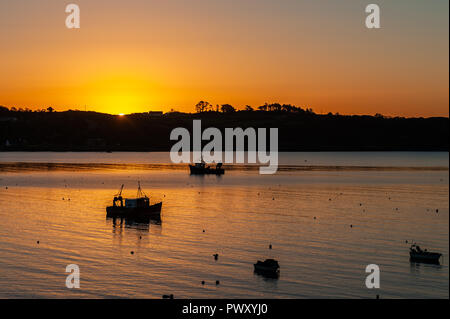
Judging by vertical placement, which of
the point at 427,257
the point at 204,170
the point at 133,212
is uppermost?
the point at 204,170

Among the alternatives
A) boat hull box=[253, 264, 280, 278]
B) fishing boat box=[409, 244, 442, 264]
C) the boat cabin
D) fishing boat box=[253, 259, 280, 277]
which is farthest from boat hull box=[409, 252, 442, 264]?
the boat cabin

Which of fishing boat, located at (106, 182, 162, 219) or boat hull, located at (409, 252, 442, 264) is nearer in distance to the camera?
boat hull, located at (409, 252, 442, 264)

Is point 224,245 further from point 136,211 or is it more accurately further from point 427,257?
point 136,211

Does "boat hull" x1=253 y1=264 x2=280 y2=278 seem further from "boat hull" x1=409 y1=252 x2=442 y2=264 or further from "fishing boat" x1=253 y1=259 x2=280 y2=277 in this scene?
"boat hull" x1=409 y1=252 x2=442 y2=264

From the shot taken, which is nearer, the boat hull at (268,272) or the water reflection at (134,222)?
the boat hull at (268,272)

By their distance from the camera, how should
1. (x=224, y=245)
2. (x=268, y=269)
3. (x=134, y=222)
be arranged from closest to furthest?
(x=268, y=269) < (x=224, y=245) < (x=134, y=222)

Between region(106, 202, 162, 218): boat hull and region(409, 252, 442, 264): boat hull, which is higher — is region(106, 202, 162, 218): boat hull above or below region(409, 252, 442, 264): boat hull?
above

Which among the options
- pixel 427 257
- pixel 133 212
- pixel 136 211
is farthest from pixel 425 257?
pixel 133 212

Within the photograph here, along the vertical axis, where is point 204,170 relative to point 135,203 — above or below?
above

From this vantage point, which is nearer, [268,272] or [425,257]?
[268,272]

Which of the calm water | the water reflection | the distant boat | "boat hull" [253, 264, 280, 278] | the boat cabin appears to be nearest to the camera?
the calm water

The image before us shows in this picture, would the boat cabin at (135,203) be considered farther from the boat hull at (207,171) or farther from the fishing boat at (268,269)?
the boat hull at (207,171)

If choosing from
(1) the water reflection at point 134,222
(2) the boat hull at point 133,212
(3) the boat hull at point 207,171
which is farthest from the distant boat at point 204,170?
(1) the water reflection at point 134,222

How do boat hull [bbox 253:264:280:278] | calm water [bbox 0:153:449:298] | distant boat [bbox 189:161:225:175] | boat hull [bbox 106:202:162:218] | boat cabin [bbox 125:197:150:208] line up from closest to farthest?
calm water [bbox 0:153:449:298] → boat hull [bbox 253:264:280:278] → boat hull [bbox 106:202:162:218] → boat cabin [bbox 125:197:150:208] → distant boat [bbox 189:161:225:175]
